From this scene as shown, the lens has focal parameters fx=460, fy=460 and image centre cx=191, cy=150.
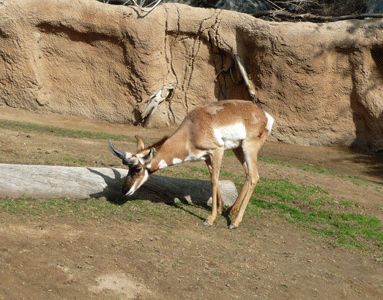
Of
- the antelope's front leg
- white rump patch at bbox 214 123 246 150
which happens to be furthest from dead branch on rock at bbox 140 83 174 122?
the antelope's front leg

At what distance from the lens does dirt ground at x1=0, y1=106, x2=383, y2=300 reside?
4527 millimetres

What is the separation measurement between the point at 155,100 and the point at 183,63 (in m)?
1.58

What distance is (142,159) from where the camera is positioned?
658cm

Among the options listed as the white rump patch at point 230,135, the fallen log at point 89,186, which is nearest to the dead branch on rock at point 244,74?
the fallen log at point 89,186

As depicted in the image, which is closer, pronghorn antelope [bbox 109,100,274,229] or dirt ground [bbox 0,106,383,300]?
dirt ground [bbox 0,106,383,300]

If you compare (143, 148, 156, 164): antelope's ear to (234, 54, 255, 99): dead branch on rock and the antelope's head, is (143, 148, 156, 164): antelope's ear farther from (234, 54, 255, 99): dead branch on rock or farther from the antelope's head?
(234, 54, 255, 99): dead branch on rock

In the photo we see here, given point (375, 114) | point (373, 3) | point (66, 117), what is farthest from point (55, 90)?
point (373, 3)

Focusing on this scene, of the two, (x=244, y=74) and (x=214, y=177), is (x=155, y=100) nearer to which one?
(x=244, y=74)

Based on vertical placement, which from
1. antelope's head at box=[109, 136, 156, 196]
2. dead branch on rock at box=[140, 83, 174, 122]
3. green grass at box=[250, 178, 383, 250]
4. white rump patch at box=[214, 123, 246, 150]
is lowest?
dead branch on rock at box=[140, 83, 174, 122]

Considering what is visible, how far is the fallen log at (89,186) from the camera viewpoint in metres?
6.36

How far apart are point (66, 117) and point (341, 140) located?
8542mm

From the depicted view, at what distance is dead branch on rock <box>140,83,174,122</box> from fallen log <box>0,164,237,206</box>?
714cm

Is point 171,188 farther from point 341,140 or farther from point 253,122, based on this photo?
point 341,140

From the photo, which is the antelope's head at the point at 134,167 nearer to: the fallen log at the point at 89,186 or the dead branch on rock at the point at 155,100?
the fallen log at the point at 89,186
